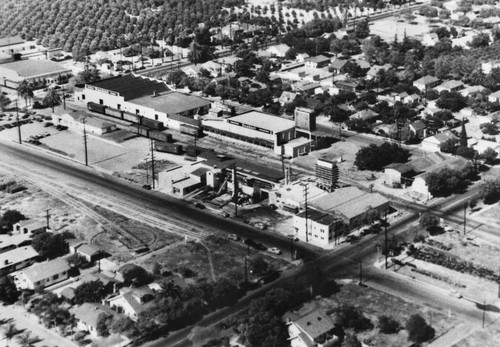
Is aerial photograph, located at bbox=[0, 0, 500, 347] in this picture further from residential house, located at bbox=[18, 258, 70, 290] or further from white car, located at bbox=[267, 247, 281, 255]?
white car, located at bbox=[267, 247, 281, 255]

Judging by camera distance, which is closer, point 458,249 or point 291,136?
point 458,249

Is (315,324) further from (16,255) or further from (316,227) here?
(16,255)

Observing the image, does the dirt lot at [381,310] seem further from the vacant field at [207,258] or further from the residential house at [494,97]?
the residential house at [494,97]

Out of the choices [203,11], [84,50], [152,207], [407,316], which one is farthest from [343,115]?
[203,11]

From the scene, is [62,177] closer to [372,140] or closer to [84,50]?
[372,140]

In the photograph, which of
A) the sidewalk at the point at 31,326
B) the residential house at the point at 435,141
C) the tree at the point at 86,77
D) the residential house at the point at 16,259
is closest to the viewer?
the sidewalk at the point at 31,326

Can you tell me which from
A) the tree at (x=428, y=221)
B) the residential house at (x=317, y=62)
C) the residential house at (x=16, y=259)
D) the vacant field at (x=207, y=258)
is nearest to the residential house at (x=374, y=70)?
the residential house at (x=317, y=62)

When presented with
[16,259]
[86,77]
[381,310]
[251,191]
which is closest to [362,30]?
[86,77]
